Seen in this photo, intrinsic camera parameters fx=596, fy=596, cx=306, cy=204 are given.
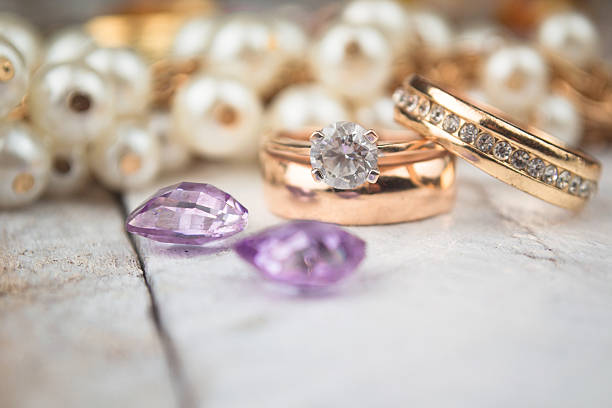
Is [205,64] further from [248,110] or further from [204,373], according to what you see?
[204,373]

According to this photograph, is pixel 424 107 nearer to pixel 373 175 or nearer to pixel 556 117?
pixel 373 175

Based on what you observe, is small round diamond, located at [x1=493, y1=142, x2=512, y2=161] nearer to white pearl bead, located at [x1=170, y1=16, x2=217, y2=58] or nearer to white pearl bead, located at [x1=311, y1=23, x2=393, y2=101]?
white pearl bead, located at [x1=311, y1=23, x2=393, y2=101]

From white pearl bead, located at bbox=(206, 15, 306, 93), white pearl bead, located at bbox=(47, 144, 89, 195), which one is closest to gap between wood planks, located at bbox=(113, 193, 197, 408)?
white pearl bead, located at bbox=(47, 144, 89, 195)

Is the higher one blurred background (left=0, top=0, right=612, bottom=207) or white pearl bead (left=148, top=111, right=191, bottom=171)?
blurred background (left=0, top=0, right=612, bottom=207)

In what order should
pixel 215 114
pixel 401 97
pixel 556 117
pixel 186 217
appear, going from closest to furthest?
1. pixel 186 217
2. pixel 401 97
3. pixel 215 114
4. pixel 556 117

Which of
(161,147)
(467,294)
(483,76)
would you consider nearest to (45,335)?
(467,294)

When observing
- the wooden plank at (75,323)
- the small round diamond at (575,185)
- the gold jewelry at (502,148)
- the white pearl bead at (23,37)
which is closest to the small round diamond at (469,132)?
the gold jewelry at (502,148)

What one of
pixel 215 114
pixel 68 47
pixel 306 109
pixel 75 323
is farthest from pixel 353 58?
pixel 75 323
